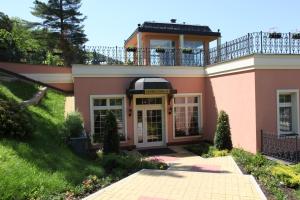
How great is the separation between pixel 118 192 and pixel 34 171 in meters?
2.23

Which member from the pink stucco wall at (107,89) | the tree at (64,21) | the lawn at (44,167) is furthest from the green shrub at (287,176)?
the tree at (64,21)

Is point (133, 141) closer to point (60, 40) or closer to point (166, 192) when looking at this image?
point (166, 192)

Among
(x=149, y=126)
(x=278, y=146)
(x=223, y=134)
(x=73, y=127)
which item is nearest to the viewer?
(x=73, y=127)

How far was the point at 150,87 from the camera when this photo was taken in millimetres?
16406

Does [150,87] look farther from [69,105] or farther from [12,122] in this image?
[12,122]

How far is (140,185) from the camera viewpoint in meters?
8.98

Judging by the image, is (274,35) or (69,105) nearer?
(274,35)

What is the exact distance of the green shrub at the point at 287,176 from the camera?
30.9ft

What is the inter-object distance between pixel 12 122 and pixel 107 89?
25.5ft

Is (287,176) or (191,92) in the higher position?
(191,92)

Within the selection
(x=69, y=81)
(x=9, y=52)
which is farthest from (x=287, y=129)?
(x=9, y=52)

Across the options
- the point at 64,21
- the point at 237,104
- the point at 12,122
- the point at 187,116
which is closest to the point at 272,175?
the point at 237,104

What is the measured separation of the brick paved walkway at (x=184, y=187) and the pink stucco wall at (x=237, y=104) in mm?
3292

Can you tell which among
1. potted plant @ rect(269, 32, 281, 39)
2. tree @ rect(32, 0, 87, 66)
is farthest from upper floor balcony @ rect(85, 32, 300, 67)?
tree @ rect(32, 0, 87, 66)
